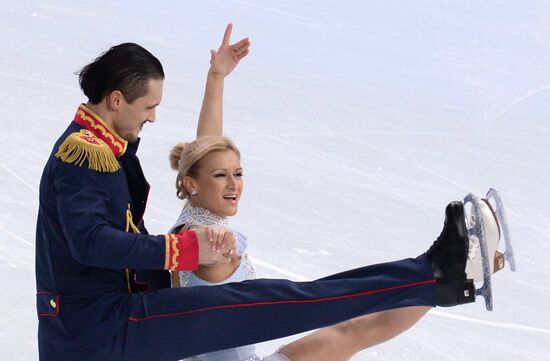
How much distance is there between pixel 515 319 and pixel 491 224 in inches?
59.6

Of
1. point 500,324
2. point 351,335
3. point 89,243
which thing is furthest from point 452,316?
point 89,243

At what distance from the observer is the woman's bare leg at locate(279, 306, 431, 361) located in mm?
3600

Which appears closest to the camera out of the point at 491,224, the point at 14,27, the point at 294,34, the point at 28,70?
the point at 491,224

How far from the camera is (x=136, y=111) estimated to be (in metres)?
3.32

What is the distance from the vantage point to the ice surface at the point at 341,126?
500cm

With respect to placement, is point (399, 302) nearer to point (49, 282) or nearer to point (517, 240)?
point (49, 282)

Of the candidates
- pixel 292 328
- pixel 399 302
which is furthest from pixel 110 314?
pixel 399 302

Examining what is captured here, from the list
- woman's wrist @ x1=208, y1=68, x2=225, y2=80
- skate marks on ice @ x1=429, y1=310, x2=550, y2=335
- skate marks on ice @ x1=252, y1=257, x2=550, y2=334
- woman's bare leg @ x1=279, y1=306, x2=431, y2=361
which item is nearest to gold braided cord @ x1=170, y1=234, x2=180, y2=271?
woman's bare leg @ x1=279, y1=306, x2=431, y2=361

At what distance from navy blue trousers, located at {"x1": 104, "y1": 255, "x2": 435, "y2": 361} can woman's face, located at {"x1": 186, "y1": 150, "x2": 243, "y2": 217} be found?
33 cm

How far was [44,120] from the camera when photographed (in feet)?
21.1

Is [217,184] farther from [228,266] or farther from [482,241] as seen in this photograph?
[482,241]

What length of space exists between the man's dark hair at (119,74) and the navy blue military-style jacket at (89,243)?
8cm

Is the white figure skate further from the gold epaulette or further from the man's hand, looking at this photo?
the gold epaulette

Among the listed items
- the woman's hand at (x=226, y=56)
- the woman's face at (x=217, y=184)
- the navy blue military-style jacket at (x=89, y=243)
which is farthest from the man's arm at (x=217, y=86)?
the navy blue military-style jacket at (x=89, y=243)
